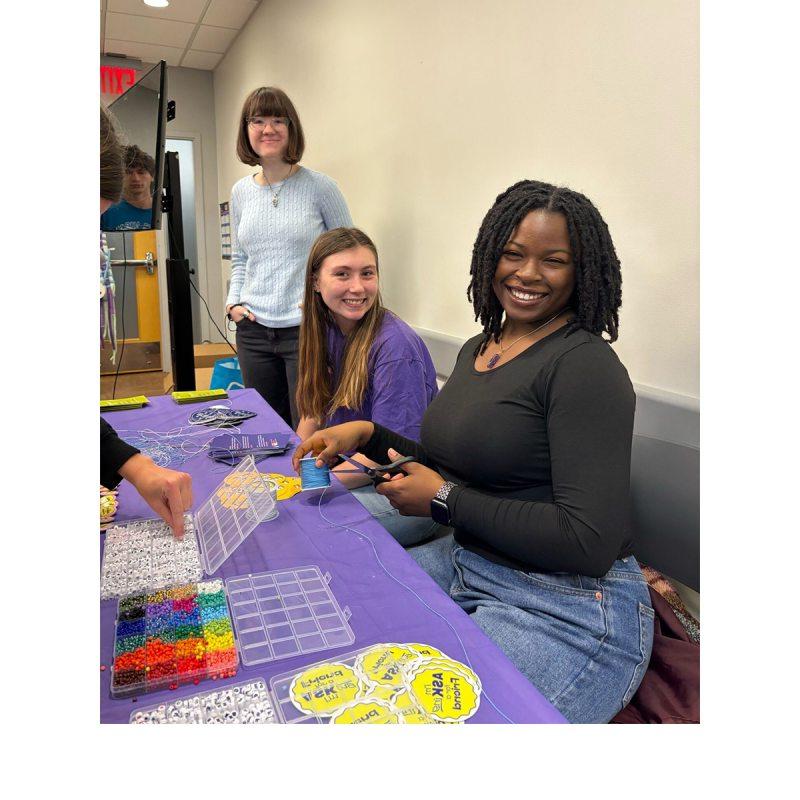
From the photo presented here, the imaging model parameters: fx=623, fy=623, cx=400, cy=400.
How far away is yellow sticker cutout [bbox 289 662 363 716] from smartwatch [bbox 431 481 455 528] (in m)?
0.33

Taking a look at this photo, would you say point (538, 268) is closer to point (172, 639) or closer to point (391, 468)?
point (391, 468)

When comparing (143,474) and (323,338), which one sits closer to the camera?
(143,474)

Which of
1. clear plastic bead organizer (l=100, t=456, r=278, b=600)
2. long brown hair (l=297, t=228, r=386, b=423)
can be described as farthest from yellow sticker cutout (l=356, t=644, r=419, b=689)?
long brown hair (l=297, t=228, r=386, b=423)

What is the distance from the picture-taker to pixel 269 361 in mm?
2035

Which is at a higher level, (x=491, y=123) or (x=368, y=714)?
(x=491, y=123)

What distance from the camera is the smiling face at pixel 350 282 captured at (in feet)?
4.50

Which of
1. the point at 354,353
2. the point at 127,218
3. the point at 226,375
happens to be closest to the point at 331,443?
the point at 354,353

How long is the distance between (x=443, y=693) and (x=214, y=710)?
0.58ft

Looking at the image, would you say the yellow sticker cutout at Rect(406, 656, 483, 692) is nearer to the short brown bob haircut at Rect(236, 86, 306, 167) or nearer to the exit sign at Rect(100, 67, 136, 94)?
the exit sign at Rect(100, 67, 136, 94)

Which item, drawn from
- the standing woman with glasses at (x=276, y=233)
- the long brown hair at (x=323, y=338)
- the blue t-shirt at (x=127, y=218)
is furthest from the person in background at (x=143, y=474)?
the standing woman with glasses at (x=276, y=233)

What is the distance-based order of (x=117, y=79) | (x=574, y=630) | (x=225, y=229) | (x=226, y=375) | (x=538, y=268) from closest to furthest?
(x=574, y=630) → (x=538, y=268) → (x=117, y=79) → (x=226, y=375) → (x=225, y=229)

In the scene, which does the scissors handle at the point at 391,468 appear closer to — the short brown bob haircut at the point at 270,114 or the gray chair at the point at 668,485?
the gray chair at the point at 668,485

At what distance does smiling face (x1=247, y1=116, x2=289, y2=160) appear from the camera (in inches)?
74.1

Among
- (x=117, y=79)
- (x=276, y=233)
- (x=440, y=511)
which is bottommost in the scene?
(x=440, y=511)
